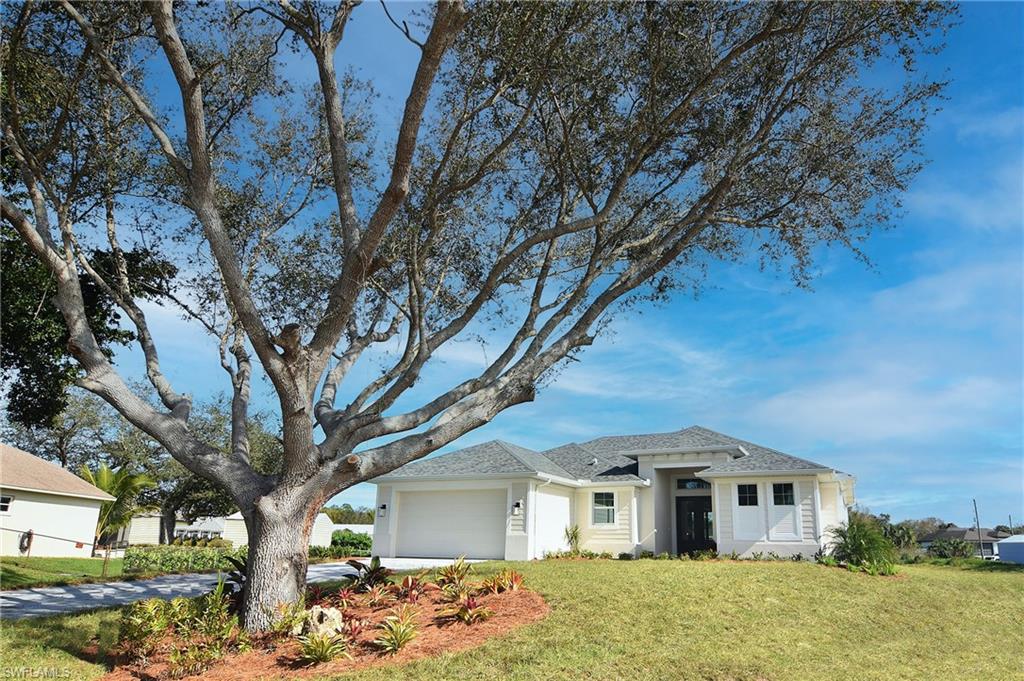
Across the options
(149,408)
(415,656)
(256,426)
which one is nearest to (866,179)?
(415,656)

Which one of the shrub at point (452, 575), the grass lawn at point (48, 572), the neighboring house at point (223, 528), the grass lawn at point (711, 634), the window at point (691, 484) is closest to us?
the grass lawn at point (711, 634)

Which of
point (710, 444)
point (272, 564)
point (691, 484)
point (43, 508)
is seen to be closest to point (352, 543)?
point (43, 508)

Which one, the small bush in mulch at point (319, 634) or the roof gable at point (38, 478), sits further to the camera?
the roof gable at point (38, 478)

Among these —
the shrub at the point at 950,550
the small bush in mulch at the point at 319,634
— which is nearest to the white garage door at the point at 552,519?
the small bush in mulch at the point at 319,634

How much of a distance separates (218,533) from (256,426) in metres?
24.6

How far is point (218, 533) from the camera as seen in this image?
1950 inches

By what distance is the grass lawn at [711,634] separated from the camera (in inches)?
310

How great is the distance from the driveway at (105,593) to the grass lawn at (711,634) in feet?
5.36

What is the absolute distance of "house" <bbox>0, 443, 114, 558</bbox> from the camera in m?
25.4

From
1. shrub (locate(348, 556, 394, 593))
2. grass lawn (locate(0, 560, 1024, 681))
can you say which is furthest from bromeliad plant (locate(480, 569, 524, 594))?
shrub (locate(348, 556, 394, 593))

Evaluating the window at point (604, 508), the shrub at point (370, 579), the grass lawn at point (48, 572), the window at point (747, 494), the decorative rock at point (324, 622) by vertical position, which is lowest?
the grass lawn at point (48, 572)

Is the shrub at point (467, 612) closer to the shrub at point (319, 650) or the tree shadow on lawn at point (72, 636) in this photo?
the shrub at point (319, 650)

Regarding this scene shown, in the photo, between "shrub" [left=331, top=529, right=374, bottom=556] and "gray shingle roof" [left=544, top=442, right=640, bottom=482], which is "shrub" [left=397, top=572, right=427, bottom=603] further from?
"shrub" [left=331, top=529, right=374, bottom=556]

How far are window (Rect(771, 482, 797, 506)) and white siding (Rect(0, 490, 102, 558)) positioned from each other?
2527cm
